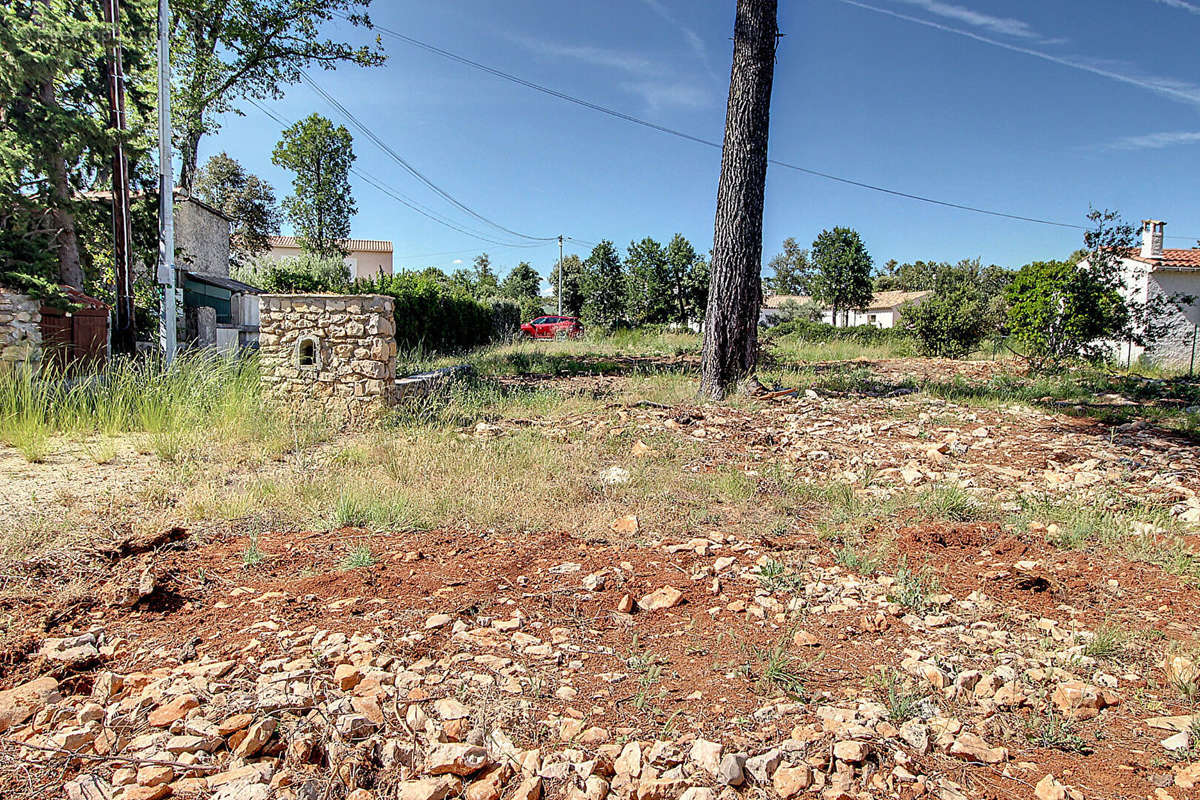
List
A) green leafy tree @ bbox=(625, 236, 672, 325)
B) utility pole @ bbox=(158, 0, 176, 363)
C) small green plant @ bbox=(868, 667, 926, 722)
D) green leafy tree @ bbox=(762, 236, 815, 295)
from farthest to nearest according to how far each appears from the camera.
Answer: green leafy tree @ bbox=(762, 236, 815, 295) → green leafy tree @ bbox=(625, 236, 672, 325) → utility pole @ bbox=(158, 0, 176, 363) → small green plant @ bbox=(868, 667, 926, 722)

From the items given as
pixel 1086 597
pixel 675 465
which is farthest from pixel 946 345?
pixel 1086 597

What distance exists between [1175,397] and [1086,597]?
24.6 feet

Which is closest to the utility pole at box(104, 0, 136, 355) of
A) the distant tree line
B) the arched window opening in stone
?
the arched window opening in stone

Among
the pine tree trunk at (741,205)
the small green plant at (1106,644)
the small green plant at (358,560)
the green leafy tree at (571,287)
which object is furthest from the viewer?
the green leafy tree at (571,287)

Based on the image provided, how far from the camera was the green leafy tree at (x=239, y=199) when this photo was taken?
2950 cm

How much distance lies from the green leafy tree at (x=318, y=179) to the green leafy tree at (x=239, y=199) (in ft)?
5.75

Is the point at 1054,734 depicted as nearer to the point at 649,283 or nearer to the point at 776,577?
the point at 776,577

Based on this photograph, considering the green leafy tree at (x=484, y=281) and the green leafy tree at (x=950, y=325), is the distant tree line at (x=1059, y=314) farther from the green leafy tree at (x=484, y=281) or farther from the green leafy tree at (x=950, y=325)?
the green leafy tree at (x=484, y=281)

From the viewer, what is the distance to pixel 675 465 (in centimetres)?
556

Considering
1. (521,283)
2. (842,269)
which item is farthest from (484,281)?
(842,269)

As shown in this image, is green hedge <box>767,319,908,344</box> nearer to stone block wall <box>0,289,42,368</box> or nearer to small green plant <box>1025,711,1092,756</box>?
stone block wall <box>0,289,42,368</box>

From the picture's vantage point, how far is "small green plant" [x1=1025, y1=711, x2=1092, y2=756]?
2.02 meters

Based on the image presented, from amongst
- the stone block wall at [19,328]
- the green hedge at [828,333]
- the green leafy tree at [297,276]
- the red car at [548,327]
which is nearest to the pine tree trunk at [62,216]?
the stone block wall at [19,328]

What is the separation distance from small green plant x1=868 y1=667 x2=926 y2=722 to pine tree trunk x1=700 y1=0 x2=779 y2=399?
610cm
